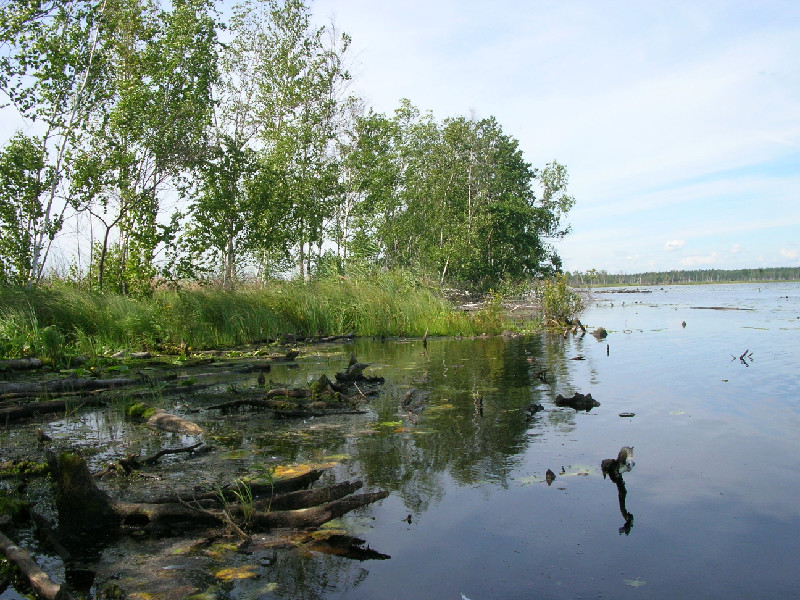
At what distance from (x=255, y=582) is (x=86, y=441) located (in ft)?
11.6

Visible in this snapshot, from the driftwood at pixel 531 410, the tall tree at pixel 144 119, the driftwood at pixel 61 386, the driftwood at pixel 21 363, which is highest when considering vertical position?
the tall tree at pixel 144 119

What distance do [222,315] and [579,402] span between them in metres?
10.0

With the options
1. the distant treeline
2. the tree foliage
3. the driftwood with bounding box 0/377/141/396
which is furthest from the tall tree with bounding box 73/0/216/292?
the distant treeline

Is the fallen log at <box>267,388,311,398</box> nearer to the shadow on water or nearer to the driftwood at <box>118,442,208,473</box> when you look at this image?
the shadow on water

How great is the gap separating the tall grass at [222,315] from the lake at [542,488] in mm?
4842

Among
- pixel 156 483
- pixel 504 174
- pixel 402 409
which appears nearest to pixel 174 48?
pixel 402 409

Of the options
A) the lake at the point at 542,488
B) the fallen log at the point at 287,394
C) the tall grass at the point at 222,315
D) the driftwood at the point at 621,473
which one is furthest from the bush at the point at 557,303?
the driftwood at the point at 621,473

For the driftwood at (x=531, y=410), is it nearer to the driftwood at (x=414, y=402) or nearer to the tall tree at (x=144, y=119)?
the driftwood at (x=414, y=402)

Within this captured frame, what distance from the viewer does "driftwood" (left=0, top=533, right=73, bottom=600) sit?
2.62m

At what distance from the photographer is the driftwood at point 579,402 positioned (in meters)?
7.59

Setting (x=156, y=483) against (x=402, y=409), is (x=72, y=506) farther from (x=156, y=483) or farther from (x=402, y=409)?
(x=402, y=409)

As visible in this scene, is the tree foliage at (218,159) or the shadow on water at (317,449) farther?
the tree foliage at (218,159)

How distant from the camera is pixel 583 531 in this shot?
12.8 ft

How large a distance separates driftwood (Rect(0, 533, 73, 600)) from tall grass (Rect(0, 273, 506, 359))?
838cm
